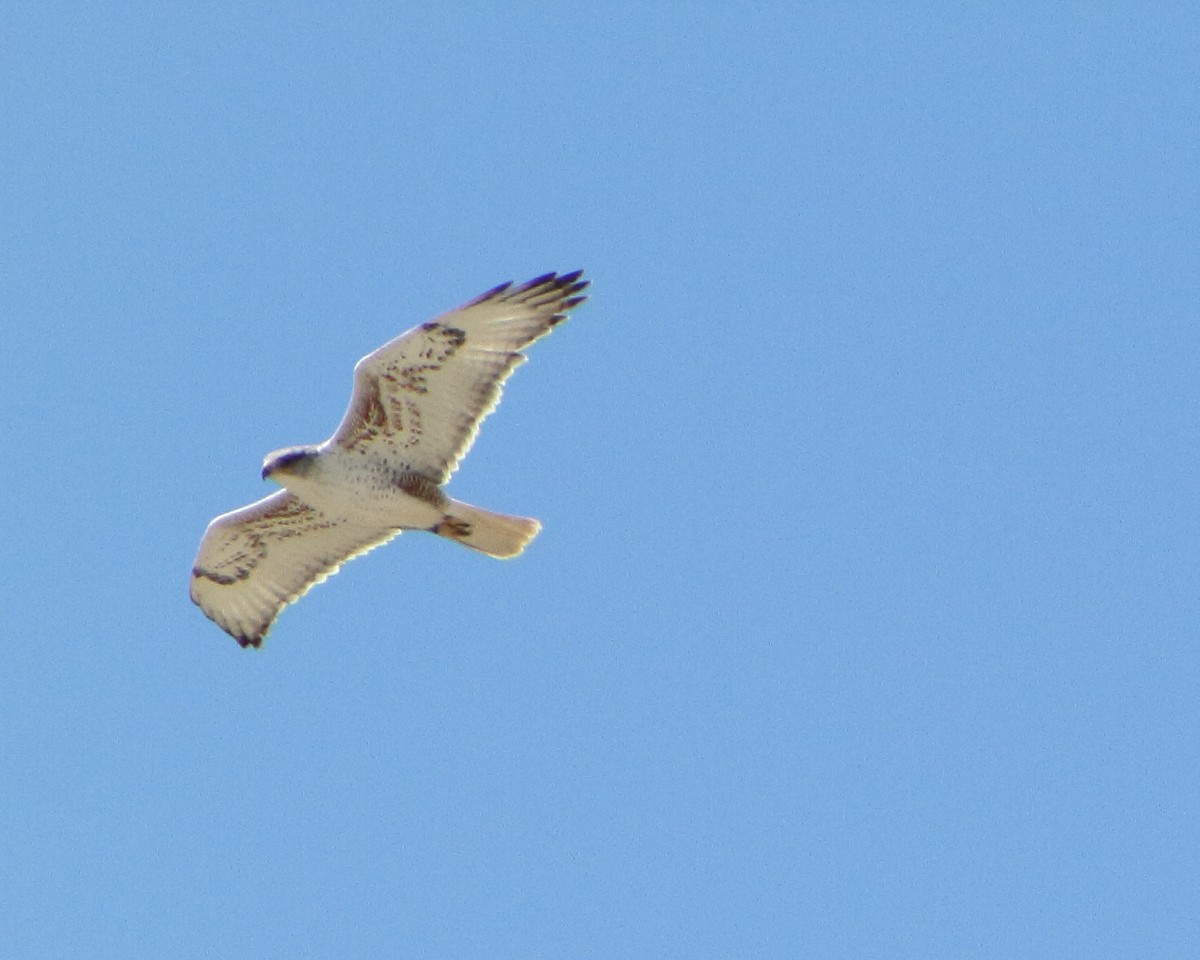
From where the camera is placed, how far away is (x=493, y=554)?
12344 millimetres

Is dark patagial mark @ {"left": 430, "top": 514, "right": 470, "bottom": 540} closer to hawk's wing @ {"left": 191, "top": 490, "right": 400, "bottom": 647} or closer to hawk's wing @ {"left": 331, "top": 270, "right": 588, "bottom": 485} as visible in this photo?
hawk's wing @ {"left": 331, "top": 270, "right": 588, "bottom": 485}

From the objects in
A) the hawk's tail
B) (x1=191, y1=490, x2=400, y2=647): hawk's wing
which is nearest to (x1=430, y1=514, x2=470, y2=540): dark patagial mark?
the hawk's tail

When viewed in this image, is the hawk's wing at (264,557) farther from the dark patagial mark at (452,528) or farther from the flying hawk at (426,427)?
the dark patagial mark at (452,528)

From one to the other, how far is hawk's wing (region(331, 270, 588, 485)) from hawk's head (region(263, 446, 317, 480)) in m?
0.19

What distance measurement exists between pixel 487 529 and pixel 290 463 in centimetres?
124

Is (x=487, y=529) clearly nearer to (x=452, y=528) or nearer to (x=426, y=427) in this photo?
(x=452, y=528)

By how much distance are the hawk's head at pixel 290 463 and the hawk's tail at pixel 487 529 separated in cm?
86

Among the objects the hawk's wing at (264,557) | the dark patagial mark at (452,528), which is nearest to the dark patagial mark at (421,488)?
the dark patagial mark at (452,528)

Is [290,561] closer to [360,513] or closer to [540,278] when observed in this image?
[360,513]

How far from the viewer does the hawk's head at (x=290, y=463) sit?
11844 mm

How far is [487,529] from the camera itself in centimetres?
1221

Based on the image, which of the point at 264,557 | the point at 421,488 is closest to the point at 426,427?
the point at 421,488

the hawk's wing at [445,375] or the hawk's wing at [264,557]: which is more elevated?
the hawk's wing at [445,375]

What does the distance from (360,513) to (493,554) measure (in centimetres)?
83
